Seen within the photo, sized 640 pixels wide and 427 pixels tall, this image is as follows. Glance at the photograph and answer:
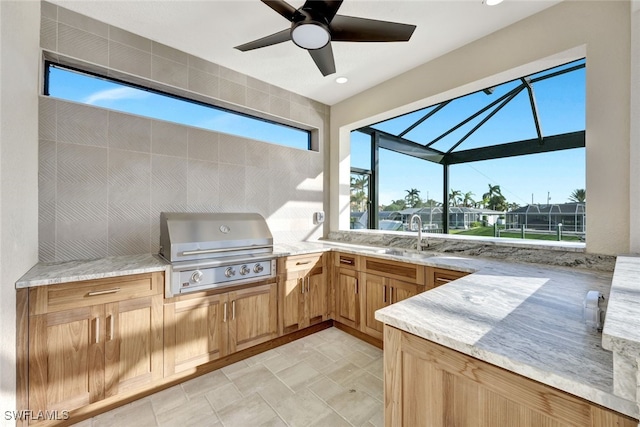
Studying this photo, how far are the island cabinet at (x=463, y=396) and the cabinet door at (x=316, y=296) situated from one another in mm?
→ 1719

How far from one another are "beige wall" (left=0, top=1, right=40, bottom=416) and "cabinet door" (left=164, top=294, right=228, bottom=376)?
0.73 metres

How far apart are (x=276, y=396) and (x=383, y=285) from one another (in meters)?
1.21

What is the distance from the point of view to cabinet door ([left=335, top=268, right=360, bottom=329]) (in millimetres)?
2637

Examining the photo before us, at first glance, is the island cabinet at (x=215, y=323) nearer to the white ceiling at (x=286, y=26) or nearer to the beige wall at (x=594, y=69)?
the white ceiling at (x=286, y=26)

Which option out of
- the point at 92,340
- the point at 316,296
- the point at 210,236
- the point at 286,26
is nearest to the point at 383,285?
the point at 316,296

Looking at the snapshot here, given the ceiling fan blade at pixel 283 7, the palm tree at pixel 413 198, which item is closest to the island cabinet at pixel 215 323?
the ceiling fan blade at pixel 283 7

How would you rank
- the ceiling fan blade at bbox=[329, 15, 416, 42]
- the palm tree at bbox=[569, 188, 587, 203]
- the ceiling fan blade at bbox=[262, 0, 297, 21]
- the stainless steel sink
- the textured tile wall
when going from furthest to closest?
the palm tree at bbox=[569, 188, 587, 203] → the stainless steel sink → the textured tile wall → the ceiling fan blade at bbox=[329, 15, 416, 42] → the ceiling fan blade at bbox=[262, 0, 297, 21]

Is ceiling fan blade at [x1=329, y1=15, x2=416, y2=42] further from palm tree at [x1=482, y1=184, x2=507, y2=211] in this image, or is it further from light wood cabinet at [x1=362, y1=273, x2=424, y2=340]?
palm tree at [x1=482, y1=184, x2=507, y2=211]

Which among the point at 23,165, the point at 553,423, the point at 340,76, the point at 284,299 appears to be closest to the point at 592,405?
the point at 553,423

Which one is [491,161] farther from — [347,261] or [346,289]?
[346,289]

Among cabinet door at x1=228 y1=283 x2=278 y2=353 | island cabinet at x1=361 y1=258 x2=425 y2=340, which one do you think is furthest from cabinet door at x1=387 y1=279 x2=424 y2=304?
cabinet door at x1=228 y1=283 x2=278 y2=353

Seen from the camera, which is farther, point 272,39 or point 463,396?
point 272,39

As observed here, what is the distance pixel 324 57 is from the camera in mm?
1911

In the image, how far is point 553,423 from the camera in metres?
0.67
